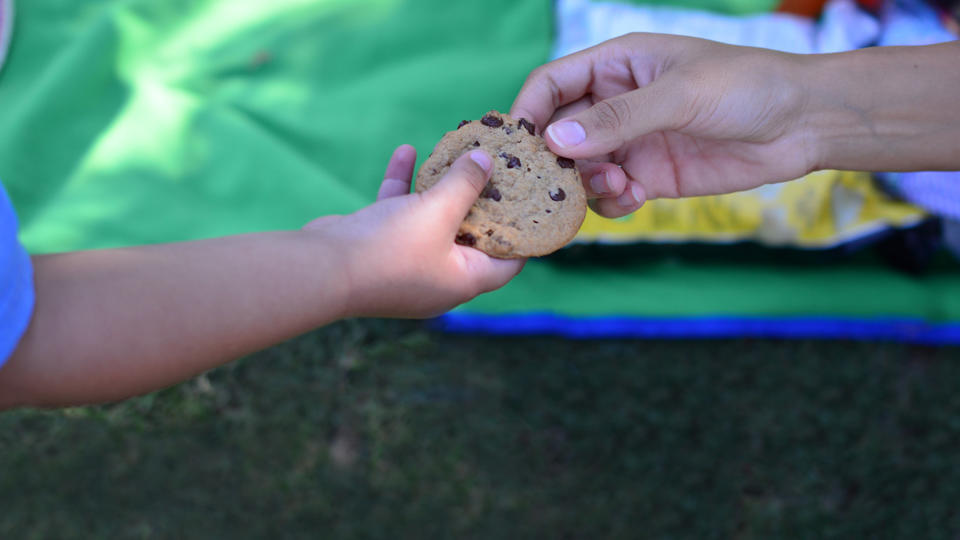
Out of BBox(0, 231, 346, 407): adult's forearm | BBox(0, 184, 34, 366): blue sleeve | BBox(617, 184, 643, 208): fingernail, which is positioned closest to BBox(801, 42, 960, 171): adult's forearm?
BBox(617, 184, 643, 208): fingernail

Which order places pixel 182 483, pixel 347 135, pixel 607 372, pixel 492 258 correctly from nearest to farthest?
pixel 492 258 → pixel 182 483 → pixel 607 372 → pixel 347 135

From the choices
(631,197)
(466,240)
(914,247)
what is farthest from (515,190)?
(914,247)

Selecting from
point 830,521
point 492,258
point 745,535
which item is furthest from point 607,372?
point 492,258

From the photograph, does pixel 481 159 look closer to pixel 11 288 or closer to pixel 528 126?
pixel 528 126

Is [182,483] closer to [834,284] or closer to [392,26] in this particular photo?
[392,26]

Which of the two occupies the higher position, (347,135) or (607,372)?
(347,135)

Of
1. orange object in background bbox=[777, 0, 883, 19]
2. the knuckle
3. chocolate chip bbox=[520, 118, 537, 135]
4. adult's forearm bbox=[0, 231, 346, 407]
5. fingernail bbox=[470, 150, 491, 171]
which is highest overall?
orange object in background bbox=[777, 0, 883, 19]

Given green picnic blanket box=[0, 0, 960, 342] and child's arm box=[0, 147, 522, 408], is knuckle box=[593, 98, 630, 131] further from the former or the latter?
green picnic blanket box=[0, 0, 960, 342]
